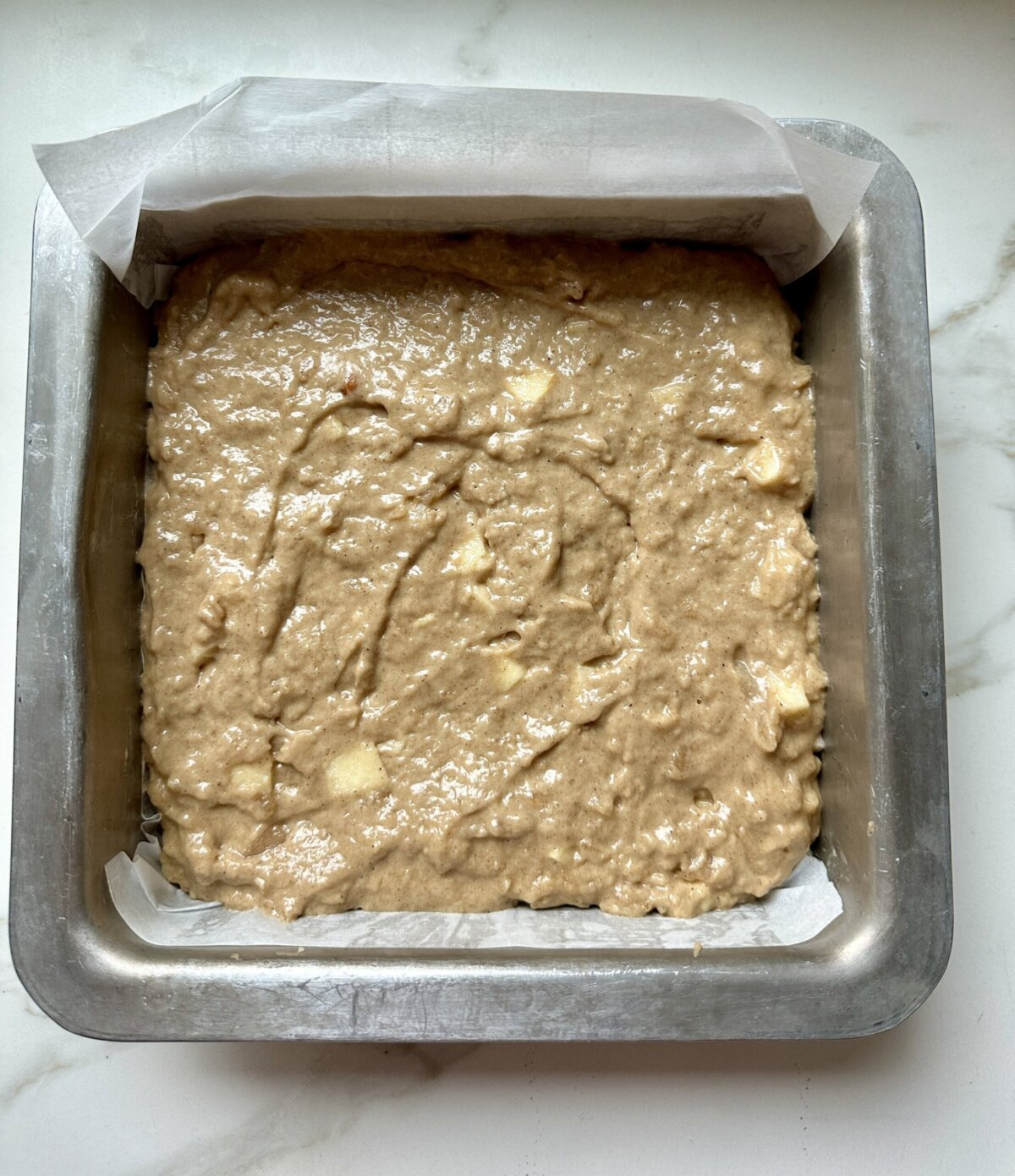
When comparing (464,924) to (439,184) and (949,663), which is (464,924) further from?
(439,184)

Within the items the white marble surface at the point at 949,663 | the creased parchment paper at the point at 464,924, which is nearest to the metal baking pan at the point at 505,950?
the creased parchment paper at the point at 464,924

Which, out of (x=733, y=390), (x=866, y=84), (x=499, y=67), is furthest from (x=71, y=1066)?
(x=866, y=84)

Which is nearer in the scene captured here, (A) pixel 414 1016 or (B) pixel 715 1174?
(A) pixel 414 1016

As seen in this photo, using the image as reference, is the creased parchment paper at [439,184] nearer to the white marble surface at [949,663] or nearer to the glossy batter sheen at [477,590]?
the glossy batter sheen at [477,590]

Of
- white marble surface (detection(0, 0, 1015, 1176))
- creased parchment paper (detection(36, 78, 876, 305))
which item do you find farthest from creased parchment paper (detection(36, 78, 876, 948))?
white marble surface (detection(0, 0, 1015, 1176))

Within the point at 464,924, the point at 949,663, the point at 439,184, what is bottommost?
the point at 464,924

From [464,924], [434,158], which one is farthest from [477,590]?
[434,158]

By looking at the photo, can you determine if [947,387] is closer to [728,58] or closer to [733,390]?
[733,390]
